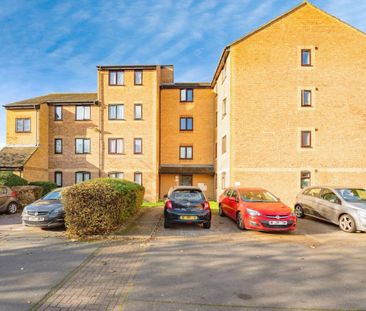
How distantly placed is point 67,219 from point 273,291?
6.24 m

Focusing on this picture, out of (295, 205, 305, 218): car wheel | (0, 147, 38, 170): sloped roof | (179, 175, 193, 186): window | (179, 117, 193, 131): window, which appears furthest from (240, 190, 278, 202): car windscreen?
(0, 147, 38, 170): sloped roof

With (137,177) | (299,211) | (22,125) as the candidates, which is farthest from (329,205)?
(22,125)

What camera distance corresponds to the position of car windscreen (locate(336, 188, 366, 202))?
9.82 metres

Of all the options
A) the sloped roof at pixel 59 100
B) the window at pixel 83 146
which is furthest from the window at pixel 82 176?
the sloped roof at pixel 59 100

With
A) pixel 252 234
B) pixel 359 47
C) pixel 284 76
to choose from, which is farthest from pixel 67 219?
pixel 359 47

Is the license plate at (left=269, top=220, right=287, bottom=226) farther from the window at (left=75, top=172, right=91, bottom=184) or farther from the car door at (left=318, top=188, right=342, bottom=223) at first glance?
the window at (left=75, top=172, right=91, bottom=184)

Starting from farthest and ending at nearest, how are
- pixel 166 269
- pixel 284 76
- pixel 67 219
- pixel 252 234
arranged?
pixel 284 76 < pixel 252 234 < pixel 67 219 < pixel 166 269

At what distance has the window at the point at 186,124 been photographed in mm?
22484

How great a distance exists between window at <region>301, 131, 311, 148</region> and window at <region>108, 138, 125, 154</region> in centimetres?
1385

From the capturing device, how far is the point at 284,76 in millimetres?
15984

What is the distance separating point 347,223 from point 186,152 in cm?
1466

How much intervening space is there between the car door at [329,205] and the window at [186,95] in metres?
14.5

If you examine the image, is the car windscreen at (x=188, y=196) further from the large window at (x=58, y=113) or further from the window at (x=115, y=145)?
the large window at (x=58, y=113)

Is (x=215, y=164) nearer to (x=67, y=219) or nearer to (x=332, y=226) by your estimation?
(x=332, y=226)
